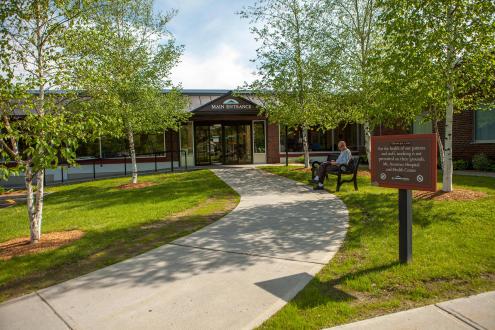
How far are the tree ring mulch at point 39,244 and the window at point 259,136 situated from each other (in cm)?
1577

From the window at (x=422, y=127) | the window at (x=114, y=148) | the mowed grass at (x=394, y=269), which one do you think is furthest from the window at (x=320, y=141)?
the mowed grass at (x=394, y=269)

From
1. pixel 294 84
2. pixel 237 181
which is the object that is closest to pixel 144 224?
pixel 237 181

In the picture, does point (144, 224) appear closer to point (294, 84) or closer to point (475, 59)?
point (475, 59)

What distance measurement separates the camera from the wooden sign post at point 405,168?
4.39 meters

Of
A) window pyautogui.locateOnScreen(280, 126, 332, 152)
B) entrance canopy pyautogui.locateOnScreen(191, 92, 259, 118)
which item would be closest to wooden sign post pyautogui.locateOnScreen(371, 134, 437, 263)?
entrance canopy pyautogui.locateOnScreen(191, 92, 259, 118)

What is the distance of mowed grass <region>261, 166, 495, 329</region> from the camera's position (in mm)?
3592

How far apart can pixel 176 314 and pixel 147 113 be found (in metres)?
11.0

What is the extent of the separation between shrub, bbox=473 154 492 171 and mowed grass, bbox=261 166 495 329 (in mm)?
7784

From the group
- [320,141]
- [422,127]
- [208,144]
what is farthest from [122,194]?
[320,141]

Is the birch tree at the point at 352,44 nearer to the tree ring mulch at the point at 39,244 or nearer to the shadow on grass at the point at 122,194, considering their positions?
the shadow on grass at the point at 122,194

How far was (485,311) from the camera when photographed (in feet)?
11.3

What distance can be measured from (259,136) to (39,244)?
1687 cm

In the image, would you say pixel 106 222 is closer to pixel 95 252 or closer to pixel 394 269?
pixel 95 252

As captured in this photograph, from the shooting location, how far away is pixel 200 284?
430 centimetres
